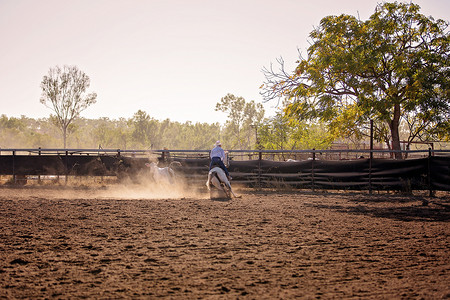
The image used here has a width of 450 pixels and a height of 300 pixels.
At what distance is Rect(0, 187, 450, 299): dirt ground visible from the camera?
4.41 m

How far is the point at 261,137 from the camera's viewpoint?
3969 cm

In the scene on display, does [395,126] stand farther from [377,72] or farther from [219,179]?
[219,179]

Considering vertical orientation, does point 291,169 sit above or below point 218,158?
below

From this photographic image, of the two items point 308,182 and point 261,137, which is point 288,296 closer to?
point 308,182

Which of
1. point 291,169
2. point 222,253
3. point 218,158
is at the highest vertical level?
point 218,158

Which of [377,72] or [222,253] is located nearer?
[222,253]

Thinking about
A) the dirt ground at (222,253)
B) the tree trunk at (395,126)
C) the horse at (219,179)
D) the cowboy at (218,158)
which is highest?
the tree trunk at (395,126)

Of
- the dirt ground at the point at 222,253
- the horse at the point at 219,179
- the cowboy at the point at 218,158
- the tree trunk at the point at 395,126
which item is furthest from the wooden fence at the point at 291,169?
the dirt ground at the point at 222,253

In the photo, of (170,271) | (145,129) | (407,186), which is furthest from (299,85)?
(145,129)

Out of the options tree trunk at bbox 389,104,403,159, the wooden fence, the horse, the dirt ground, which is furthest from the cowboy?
tree trunk at bbox 389,104,403,159

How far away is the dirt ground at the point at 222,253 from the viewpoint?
441 centimetres

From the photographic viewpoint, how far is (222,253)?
6.10 metres

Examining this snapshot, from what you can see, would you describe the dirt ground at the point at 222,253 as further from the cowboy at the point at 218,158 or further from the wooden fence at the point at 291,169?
the wooden fence at the point at 291,169

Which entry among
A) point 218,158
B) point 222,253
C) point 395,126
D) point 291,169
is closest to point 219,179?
point 218,158
